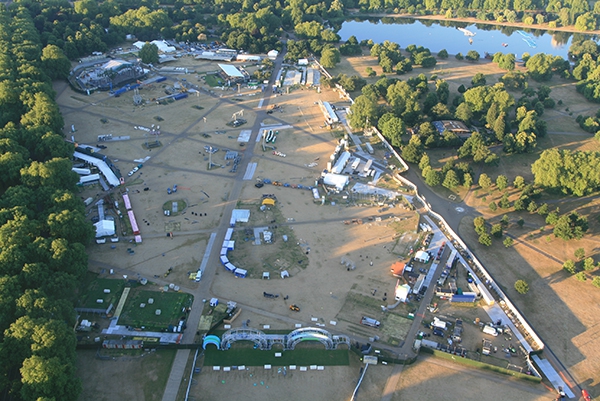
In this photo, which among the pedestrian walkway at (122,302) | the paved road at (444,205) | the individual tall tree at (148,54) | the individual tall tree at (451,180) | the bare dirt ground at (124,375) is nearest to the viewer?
the bare dirt ground at (124,375)

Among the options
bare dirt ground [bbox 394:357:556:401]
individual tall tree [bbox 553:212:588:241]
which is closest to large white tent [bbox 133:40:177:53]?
individual tall tree [bbox 553:212:588:241]

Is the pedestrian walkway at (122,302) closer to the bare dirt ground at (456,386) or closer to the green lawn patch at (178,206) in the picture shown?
the green lawn patch at (178,206)

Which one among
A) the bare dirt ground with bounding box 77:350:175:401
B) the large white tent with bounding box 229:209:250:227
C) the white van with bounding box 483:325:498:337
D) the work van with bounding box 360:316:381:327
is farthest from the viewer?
the large white tent with bounding box 229:209:250:227

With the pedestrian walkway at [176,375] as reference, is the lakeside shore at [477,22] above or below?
above

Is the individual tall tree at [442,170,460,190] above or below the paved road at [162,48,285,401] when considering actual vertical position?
above

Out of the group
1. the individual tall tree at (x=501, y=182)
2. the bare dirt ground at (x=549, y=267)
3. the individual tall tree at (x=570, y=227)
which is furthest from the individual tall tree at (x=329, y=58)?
the individual tall tree at (x=570, y=227)

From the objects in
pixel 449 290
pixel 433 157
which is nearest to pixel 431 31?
pixel 433 157

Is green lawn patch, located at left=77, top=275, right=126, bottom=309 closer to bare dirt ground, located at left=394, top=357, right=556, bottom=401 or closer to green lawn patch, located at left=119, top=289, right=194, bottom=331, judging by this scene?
green lawn patch, located at left=119, top=289, right=194, bottom=331
